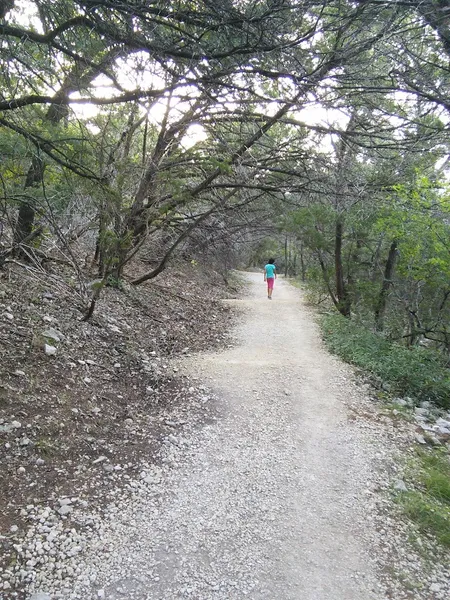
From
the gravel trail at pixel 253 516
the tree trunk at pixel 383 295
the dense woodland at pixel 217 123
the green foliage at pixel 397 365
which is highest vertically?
the dense woodland at pixel 217 123

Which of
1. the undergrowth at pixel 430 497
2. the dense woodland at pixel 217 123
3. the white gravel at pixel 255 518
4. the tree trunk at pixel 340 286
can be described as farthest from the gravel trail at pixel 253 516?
the tree trunk at pixel 340 286

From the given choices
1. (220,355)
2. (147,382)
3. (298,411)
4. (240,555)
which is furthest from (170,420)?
(220,355)

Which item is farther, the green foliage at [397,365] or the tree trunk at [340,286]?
the tree trunk at [340,286]

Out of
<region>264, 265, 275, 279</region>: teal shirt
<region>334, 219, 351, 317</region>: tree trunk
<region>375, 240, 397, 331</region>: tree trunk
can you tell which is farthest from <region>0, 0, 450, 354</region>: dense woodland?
<region>264, 265, 275, 279</region>: teal shirt

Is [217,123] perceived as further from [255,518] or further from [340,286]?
[340,286]

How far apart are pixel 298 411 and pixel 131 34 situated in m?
4.58

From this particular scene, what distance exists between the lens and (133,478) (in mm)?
3635

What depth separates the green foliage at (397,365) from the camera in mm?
6469

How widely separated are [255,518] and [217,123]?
455 cm

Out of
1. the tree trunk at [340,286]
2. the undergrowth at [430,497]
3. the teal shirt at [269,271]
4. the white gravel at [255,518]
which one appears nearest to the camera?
the white gravel at [255,518]

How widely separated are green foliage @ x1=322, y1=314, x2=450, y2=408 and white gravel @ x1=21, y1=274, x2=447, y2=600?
1.40 meters

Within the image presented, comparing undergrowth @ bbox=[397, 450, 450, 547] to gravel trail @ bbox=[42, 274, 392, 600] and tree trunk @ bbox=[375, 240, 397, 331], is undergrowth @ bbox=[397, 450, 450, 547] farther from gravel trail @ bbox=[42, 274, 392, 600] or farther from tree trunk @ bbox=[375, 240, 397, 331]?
tree trunk @ bbox=[375, 240, 397, 331]

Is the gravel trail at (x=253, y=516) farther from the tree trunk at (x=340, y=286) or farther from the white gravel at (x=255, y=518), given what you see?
the tree trunk at (x=340, y=286)

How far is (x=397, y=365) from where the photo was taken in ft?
23.2
